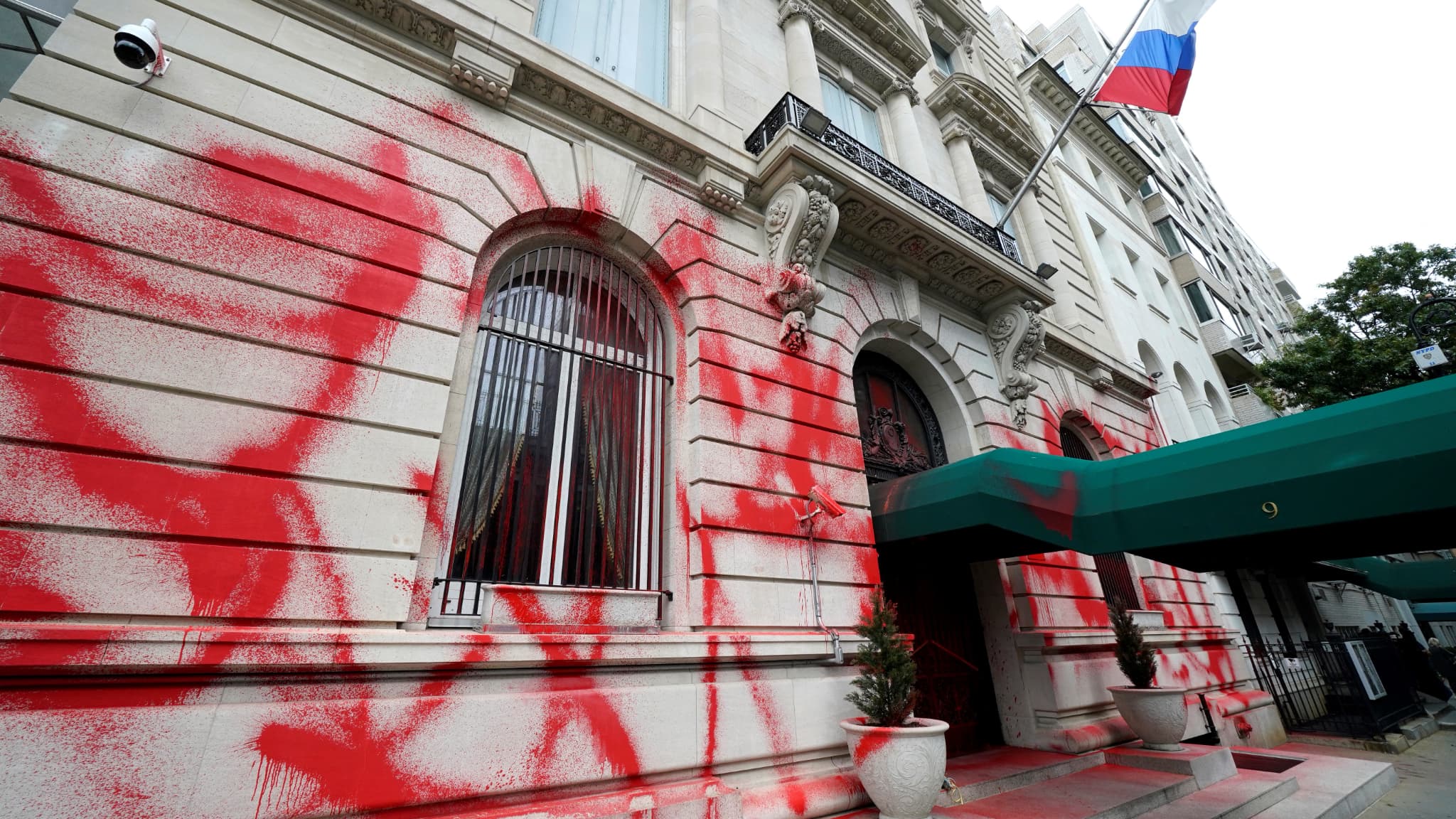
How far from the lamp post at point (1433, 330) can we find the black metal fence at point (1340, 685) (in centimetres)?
611

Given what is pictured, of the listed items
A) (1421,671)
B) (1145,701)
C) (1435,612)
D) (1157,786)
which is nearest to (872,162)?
(1145,701)

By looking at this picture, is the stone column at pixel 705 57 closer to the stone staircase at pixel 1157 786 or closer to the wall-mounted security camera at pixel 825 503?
the wall-mounted security camera at pixel 825 503

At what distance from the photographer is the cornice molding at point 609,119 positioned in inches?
265

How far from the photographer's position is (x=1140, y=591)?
12516 millimetres

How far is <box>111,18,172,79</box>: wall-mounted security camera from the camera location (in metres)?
4.27

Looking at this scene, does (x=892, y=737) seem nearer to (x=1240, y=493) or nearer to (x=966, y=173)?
(x=1240, y=493)

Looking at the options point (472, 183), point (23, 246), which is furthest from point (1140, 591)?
point (23, 246)

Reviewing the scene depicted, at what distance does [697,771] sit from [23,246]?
6.26 m

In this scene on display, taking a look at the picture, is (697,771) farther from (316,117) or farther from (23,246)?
(316,117)

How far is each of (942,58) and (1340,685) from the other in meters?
19.7

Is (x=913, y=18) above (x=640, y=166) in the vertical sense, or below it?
above

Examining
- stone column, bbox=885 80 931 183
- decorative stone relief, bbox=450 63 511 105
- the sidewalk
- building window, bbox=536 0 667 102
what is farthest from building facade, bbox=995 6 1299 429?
decorative stone relief, bbox=450 63 511 105

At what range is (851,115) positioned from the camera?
12.5 meters

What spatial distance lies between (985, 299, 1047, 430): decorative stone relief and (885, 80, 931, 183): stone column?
3471 mm
